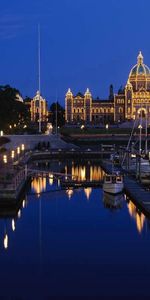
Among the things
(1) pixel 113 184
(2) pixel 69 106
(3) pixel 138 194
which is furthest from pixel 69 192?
(2) pixel 69 106

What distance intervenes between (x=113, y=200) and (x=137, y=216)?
245 inches

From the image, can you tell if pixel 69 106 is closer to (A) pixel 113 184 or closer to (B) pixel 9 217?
(A) pixel 113 184

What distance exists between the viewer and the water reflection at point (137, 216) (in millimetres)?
34891

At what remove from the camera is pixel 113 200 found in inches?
1726

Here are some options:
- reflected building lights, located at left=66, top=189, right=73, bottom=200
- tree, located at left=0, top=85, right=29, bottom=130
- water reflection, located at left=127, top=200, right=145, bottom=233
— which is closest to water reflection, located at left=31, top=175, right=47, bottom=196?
reflected building lights, located at left=66, top=189, right=73, bottom=200

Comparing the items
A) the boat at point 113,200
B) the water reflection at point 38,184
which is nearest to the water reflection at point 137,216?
the boat at point 113,200

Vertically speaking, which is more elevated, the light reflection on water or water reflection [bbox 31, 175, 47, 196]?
water reflection [bbox 31, 175, 47, 196]

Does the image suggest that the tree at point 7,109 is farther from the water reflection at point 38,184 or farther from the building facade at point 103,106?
→ the building facade at point 103,106

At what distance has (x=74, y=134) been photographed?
11419 cm

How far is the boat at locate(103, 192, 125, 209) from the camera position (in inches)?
1656

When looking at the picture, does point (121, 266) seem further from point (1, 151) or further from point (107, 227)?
point (1, 151)

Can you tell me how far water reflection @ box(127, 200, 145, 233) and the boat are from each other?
821mm

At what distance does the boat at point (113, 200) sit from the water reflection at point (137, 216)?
2.69 feet

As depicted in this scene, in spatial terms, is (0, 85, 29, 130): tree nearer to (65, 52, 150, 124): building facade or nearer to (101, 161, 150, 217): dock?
(101, 161, 150, 217): dock
